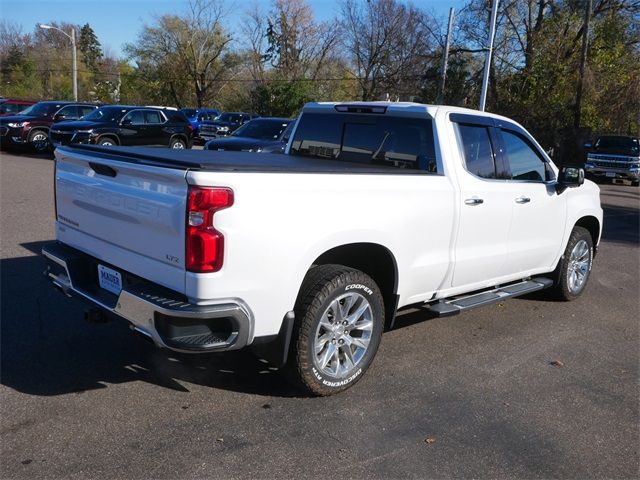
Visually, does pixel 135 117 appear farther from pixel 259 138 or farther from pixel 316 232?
pixel 316 232

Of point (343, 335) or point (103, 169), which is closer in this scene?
point (103, 169)

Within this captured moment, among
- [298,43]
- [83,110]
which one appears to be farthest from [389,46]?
[83,110]

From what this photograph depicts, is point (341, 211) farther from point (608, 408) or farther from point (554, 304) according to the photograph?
point (554, 304)

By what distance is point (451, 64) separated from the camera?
38.2 metres

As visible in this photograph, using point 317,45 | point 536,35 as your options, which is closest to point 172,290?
point 536,35

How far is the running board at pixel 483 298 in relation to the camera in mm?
4707

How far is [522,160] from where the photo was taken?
18.4 feet

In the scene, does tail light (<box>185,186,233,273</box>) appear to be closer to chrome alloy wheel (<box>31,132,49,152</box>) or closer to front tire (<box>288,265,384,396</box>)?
front tire (<box>288,265,384,396</box>)

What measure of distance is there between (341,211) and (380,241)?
1.43 ft

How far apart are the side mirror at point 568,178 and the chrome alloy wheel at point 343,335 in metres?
2.77

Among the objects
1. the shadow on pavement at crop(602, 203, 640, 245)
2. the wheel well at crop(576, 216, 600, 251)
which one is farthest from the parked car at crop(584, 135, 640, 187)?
the wheel well at crop(576, 216, 600, 251)

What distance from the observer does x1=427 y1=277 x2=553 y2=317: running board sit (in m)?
4.71

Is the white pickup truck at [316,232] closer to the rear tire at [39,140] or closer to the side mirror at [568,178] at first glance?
the side mirror at [568,178]

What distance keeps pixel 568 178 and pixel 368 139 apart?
2.06m
